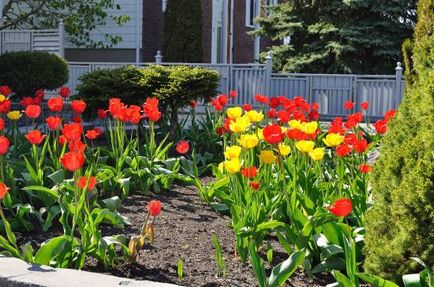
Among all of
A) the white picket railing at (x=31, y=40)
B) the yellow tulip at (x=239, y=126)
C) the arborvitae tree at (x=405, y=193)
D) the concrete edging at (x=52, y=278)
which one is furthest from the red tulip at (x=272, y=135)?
the white picket railing at (x=31, y=40)

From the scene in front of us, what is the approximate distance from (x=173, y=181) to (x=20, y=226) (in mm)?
2073

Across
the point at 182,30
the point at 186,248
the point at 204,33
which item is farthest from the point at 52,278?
the point at 204,33

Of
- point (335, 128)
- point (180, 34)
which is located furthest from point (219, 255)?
point (180, 34)

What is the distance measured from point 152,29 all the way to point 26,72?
8.80 meters

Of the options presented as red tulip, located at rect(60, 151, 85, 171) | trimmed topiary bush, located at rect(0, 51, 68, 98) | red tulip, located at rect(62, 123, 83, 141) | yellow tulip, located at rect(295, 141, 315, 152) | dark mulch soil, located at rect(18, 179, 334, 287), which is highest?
trimmed topiary bush, located at rect(0, 51, 68, 98)

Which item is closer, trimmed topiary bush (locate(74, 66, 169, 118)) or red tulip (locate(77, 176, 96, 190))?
red tulip (locate(77, 176, 96, 190))

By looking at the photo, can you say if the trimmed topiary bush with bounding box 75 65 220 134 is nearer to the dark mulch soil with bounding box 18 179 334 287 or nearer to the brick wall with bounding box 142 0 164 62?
the dark mulch soil with bounding box 18 179 334 287

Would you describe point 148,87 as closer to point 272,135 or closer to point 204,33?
point 272,135

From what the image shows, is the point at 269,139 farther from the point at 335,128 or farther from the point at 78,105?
the point at 78,105

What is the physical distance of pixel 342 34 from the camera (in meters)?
19.8

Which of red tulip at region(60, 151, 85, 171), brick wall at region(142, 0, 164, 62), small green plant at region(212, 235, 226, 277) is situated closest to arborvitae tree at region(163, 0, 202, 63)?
brick wall at region(142, 0, 164, 62)

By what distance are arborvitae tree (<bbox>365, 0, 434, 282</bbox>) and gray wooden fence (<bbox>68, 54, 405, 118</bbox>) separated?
44.9 ft

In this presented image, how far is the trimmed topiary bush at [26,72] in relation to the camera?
13312 mm

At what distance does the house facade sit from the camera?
21141mm
